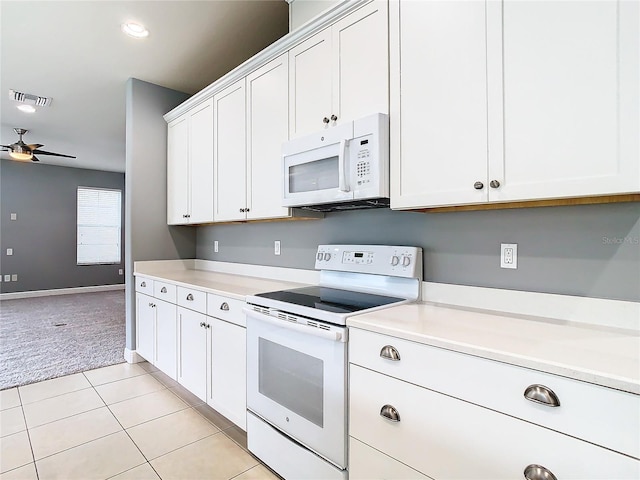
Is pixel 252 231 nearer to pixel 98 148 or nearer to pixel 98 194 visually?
pixel 98 148

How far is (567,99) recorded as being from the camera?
3.92ft

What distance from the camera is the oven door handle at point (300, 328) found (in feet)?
4.82

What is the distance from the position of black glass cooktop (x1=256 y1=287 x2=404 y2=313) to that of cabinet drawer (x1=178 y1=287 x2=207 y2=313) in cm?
68

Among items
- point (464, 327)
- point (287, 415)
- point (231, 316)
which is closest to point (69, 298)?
point (231, 316)

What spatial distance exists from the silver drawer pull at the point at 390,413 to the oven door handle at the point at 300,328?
0.97ft

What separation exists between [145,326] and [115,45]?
2448 mm

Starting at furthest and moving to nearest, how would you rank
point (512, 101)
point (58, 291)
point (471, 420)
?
1. point (58, 291)
2. point (512, 101)
3. point (471, 420)

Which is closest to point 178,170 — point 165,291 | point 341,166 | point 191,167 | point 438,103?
point 191,167

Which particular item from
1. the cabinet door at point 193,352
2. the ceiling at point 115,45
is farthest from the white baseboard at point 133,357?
the ceiling at point 115,45

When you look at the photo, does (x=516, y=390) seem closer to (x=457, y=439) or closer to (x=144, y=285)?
(x=457, y=439)

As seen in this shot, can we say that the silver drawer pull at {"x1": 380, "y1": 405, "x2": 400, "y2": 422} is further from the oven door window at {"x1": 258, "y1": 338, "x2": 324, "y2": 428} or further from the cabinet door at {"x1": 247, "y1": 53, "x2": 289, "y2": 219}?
the cabinet door at {"x1": 247, "y1": 53, "x2": 289, "y2": 219}

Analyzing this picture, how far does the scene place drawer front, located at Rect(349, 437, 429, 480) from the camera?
50.6 inches

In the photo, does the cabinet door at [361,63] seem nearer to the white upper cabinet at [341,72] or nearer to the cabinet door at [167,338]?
the white upper cabinet at [341,72]

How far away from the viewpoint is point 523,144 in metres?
1.30
